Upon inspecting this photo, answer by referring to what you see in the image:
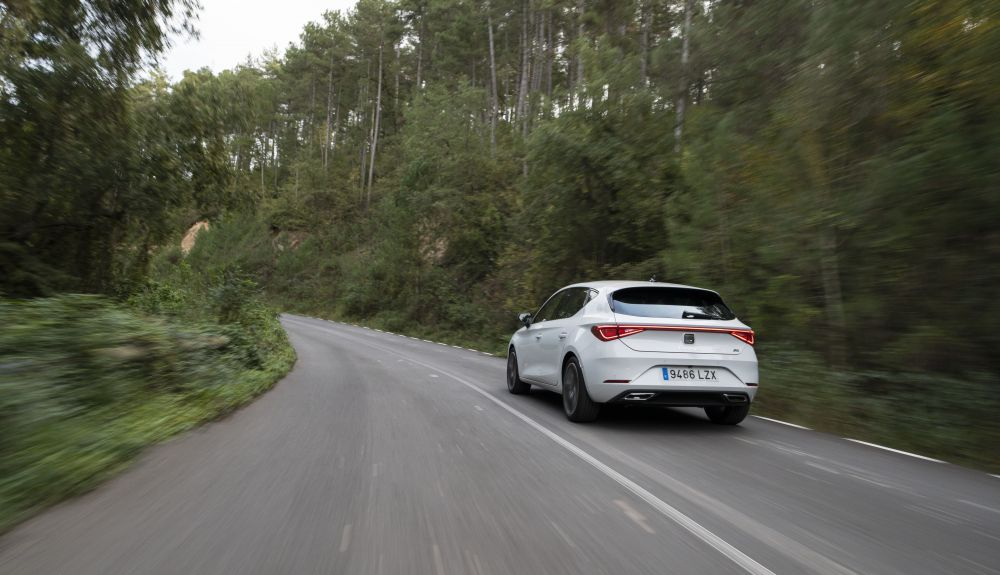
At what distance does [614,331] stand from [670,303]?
0.80 meters

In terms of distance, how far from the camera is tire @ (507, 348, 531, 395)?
31.7 feet

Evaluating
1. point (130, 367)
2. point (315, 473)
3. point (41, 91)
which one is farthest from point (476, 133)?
point (315, 473)

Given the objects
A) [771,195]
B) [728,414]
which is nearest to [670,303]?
[728,414]

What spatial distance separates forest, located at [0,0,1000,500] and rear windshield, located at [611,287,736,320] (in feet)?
6.46

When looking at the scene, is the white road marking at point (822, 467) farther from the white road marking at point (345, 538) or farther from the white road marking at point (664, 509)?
the white road marking at point (345, 538)

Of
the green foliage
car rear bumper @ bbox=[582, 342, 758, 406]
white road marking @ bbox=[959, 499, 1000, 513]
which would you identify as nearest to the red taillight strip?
car rear bumper @ bbox=[582, 342, 758, 406]

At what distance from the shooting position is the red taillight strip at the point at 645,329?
6699 mm

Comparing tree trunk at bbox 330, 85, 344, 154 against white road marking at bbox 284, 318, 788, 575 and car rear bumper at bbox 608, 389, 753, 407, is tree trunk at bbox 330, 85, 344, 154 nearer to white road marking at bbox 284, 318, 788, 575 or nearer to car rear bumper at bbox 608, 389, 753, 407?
white road marking at bbox 284, 318, 788, 575

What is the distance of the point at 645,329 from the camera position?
6.71m

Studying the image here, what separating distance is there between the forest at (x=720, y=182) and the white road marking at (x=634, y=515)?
12.0ft

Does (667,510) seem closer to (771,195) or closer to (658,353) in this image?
(658,353)

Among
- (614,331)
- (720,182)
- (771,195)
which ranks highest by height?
(720,182)

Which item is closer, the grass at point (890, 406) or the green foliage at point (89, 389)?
the green foliage at point (89, 389)

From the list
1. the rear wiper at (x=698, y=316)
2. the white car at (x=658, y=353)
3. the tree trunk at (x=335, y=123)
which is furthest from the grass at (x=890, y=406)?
the tree trunk at (x=335, y=123)
